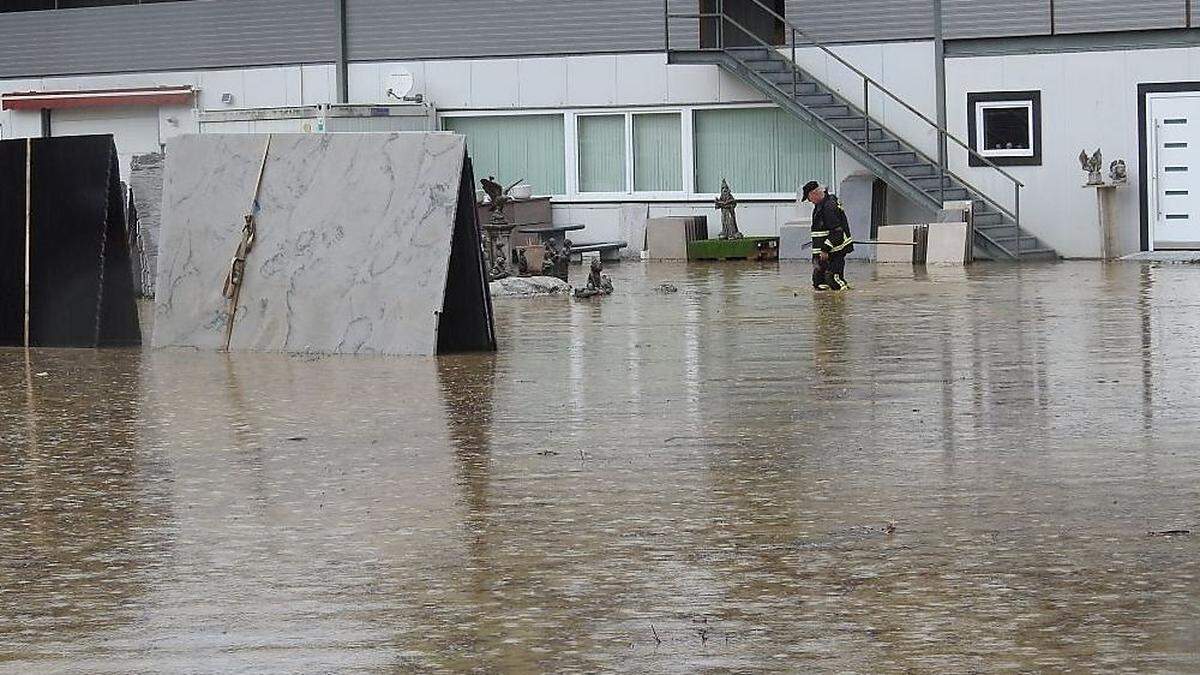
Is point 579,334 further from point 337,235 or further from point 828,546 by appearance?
point 828,546

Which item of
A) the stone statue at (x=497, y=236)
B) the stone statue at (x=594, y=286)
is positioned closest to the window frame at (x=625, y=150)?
the stone statue at (x=497, y=236)

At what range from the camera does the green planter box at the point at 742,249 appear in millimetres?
31906

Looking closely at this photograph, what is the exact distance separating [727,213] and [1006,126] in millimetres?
4559

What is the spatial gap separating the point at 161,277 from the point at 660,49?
16.6m

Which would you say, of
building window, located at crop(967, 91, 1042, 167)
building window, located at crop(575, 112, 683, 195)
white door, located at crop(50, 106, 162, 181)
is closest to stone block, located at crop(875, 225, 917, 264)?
building window, located at crop(967, 91, 1042, 167)

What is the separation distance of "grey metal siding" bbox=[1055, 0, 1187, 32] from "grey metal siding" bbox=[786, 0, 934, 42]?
2.16 meters

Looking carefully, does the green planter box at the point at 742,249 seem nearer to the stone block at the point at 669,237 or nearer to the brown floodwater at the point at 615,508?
the stone block at the point at 669,237

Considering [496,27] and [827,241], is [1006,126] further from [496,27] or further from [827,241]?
[496,27]

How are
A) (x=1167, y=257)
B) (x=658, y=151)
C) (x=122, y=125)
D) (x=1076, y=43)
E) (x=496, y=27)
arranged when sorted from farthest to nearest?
(x=122, y=125) < (x=496, y=27) < (x=658, y=151) < (x=1076, y=43) < (x=1167, y=257)

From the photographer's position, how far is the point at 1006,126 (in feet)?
100

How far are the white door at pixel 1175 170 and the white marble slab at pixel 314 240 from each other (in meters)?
15.7

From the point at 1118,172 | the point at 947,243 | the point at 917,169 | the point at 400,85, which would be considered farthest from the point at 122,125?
the point at 1118,172

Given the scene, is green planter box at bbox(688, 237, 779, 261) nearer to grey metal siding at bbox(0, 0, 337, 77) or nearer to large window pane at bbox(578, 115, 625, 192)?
large window pane at bbox(578, 115, 625, 192)

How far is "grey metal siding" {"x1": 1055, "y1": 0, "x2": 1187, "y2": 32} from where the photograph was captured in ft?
94.9
